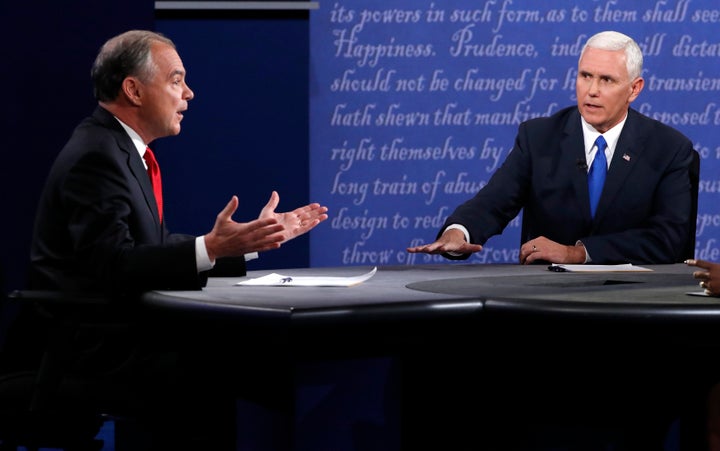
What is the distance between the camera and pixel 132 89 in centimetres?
278

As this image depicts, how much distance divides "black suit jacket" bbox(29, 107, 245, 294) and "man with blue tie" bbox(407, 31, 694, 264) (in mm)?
1197

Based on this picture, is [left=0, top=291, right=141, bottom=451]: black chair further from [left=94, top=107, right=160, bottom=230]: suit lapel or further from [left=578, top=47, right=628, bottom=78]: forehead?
[left=578, top=47, right=628, bottom=78]: forehead

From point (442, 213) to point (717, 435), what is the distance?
9.56 ft

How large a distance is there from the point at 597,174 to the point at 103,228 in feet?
6.31

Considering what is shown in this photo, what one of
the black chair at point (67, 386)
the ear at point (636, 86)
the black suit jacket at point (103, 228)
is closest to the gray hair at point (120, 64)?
the black suit jacket at point (103, 228)

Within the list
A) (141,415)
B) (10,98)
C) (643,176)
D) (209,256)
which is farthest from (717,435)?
(10,98)

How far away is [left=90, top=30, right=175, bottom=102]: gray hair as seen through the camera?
276 cm

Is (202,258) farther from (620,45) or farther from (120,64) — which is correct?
(620,45)

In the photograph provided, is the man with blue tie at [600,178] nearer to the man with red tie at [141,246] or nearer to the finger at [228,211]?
the man with red tie at [141,246]

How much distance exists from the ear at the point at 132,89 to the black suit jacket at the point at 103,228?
0.39ft

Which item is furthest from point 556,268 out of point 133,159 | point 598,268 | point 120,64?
point 120,64

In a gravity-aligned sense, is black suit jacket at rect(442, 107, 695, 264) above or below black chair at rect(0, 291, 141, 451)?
above

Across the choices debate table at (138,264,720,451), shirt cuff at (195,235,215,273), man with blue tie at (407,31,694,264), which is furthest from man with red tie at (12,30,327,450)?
man with blue tie at (407,31,694,264)

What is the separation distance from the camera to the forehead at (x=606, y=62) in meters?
3.68
